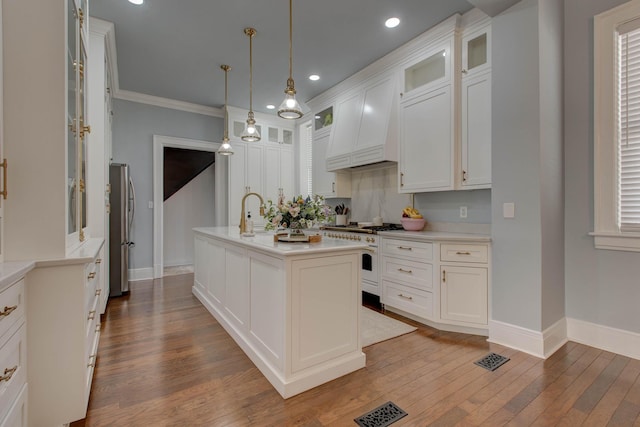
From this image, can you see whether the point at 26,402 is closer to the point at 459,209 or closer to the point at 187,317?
the point at 187,317

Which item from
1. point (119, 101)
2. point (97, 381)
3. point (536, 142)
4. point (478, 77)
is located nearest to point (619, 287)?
point (536, 142)

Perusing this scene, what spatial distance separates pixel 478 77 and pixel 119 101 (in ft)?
16.9

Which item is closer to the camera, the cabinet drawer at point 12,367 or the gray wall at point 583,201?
the cabinet drawer at point 12,367

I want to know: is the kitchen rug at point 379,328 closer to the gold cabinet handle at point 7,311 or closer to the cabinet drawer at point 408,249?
the cabinet drawer at point 408,249

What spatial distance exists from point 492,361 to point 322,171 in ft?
11.7

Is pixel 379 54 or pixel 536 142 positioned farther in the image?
pixel 379 54

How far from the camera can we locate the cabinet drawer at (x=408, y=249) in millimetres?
2921

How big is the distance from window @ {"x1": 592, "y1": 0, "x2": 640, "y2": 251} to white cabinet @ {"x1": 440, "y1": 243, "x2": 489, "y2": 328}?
2.93ft

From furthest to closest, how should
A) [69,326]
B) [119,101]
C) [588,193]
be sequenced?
[119,101]
[588,193]
[69,326]

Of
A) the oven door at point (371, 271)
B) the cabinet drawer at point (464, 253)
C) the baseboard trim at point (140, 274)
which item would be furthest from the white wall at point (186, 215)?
the cabinet drawer at point (464, 253)

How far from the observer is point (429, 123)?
3285mm

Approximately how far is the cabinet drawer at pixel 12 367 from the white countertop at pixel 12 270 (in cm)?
23

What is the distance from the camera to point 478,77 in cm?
285

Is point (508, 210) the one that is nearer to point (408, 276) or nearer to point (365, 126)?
point (408, 276)
